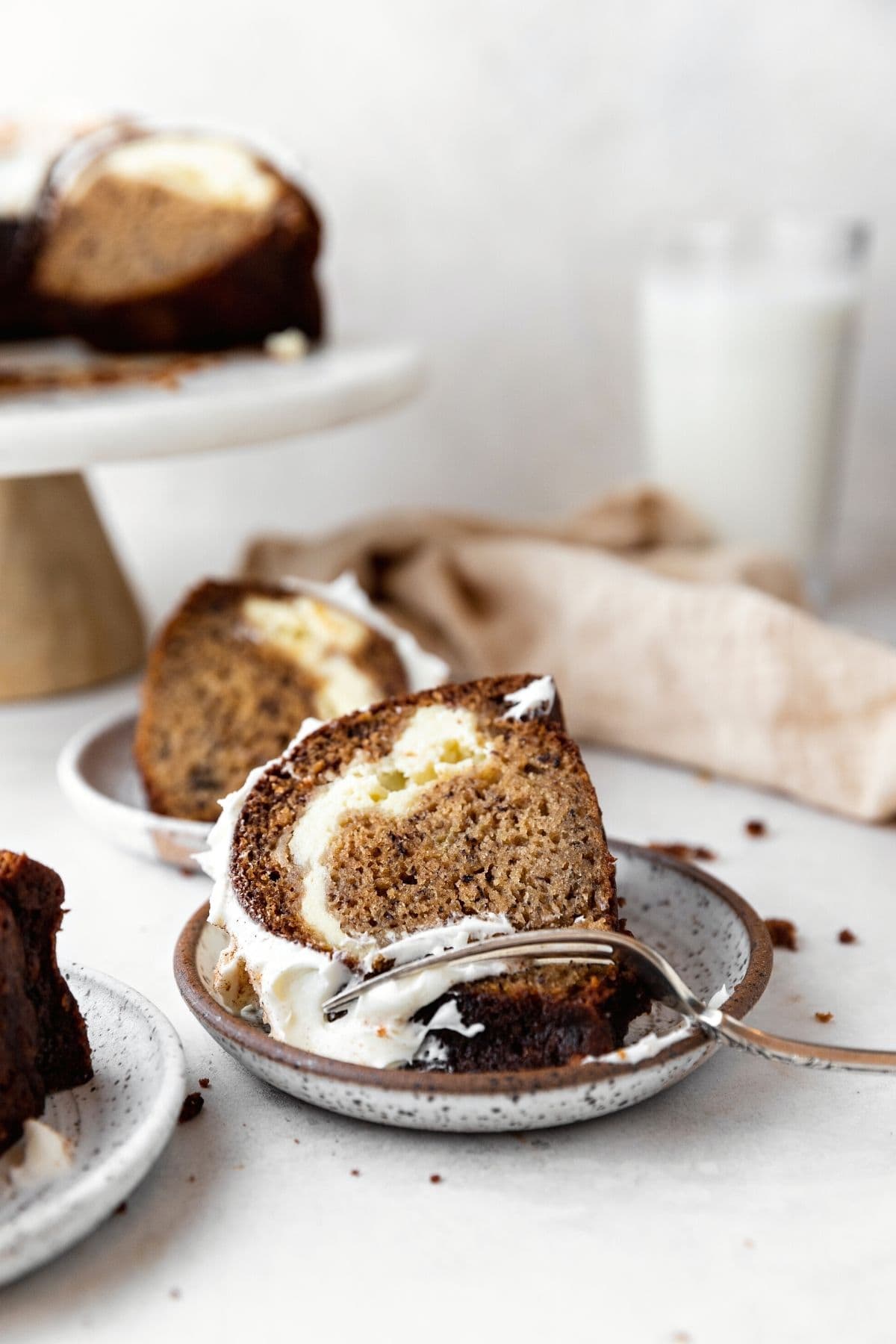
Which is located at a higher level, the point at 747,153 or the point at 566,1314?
the point at 747,153

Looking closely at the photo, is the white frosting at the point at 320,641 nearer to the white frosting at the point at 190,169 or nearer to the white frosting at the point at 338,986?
the white frosting at the point at 338,986

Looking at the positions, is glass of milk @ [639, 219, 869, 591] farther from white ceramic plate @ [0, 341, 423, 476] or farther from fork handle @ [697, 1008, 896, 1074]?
fork handle @ [697, 1008, 896, 1074]

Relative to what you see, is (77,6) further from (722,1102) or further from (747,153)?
(722,1102)

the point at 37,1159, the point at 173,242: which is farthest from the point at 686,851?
the point at 173,242

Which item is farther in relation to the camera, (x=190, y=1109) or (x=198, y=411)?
(x=198, y=411)

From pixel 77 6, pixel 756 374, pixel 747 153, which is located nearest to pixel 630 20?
pixel 747 153

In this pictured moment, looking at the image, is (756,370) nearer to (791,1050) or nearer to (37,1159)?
(791,1050)
